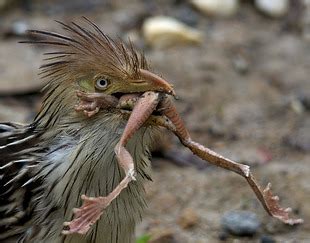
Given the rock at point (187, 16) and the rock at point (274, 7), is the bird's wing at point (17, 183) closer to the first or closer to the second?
the rock at point (187, 16)

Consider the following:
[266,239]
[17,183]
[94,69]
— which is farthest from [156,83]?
[266,239]

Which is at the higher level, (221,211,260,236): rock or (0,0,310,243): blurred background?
(0,0,310,243): blurred background

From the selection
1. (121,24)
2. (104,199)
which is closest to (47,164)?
(104,199)

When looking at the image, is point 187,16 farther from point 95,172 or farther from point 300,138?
point 95,172

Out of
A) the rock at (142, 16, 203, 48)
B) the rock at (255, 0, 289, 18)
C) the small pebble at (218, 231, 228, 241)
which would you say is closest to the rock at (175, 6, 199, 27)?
the rock at (142, 16, 203, 48)

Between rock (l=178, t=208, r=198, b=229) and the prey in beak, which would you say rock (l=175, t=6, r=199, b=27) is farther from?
the prey in beak

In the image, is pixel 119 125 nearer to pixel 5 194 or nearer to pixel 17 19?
pixel 5 194

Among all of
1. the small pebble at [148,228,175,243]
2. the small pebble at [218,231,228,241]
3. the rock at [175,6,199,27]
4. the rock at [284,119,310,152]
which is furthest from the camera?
the rock at [175,6,199,27]

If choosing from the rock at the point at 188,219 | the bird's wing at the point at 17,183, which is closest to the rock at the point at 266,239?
the rock at the point at 188,219
